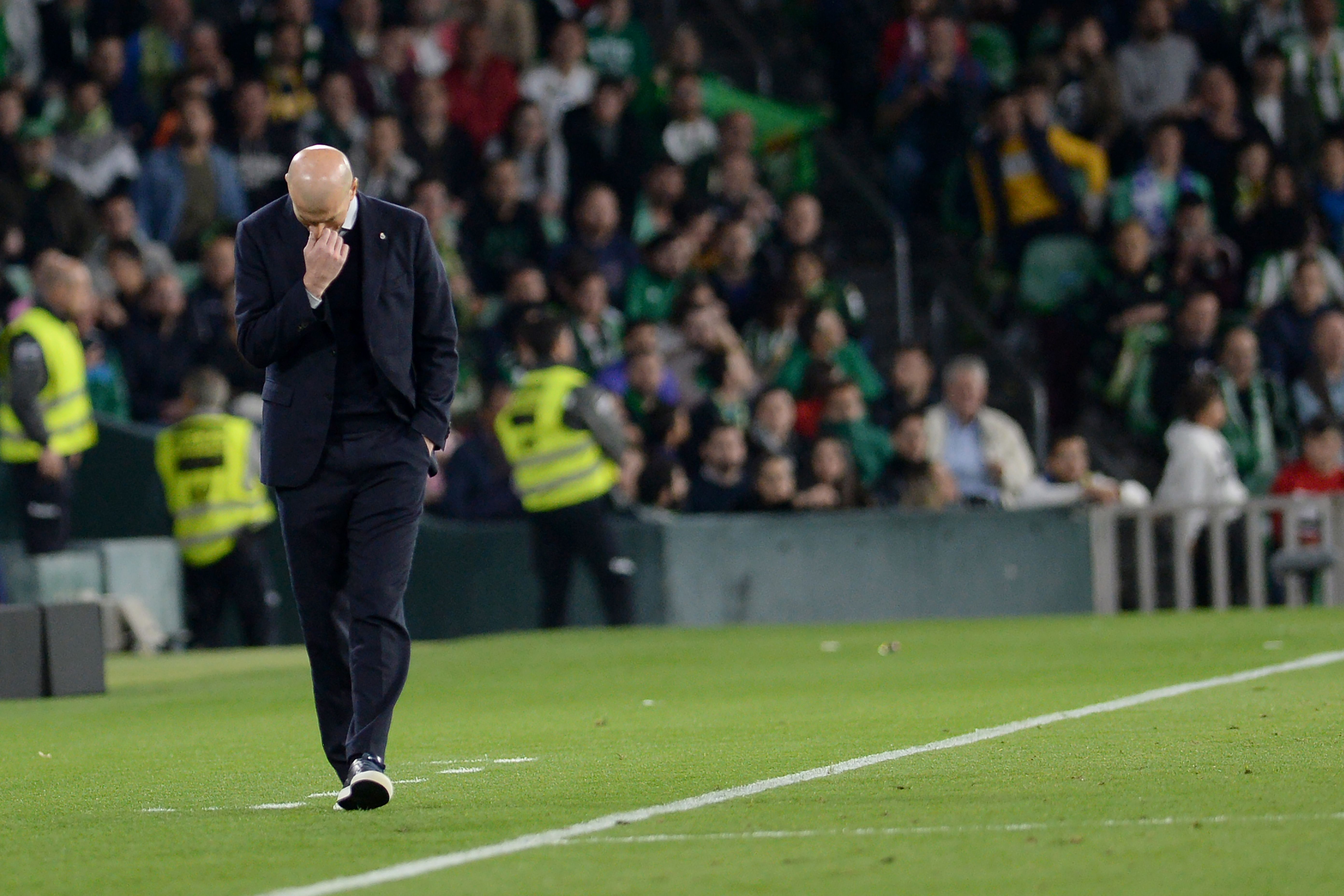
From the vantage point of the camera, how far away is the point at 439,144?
19.2 m

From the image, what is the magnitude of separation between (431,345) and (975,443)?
1069 cm

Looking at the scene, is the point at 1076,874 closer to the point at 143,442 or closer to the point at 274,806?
the point at 274,806

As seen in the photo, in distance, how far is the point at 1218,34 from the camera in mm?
20297

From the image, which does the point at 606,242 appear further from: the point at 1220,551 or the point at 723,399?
the point at 1220,551

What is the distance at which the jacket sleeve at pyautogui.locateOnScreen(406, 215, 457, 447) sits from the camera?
699 cm

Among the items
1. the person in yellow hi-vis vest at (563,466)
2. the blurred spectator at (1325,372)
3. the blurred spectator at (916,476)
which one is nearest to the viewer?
the person in yellow hi-vis vest at (563,466)

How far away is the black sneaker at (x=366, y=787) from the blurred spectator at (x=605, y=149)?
13.0m

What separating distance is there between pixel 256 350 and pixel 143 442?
10.9 meters

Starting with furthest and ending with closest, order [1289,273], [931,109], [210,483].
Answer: [931,109] → [1289,273] → [210,483]

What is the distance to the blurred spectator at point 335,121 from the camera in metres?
18.6

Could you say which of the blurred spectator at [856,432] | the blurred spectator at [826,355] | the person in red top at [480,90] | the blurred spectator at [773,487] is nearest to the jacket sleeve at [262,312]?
the blurred spectator at [773,487]

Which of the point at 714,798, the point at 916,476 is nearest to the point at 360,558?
the point at 714,798

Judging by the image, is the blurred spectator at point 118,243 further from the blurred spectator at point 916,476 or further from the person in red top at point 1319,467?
the person in red top at point 1319,467

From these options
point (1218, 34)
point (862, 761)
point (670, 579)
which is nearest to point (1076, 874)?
point (862, 761)
